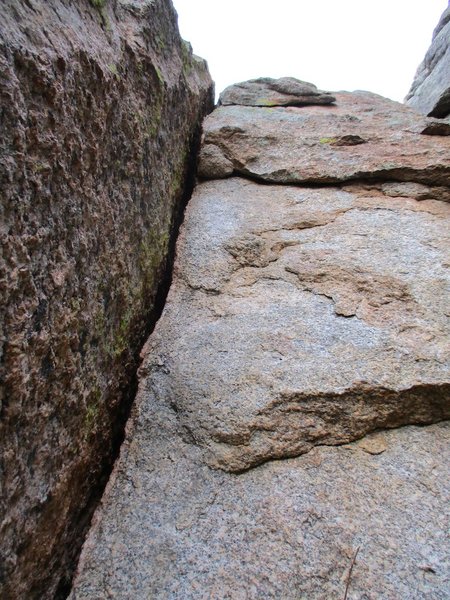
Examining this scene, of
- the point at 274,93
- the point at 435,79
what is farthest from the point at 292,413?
the point at 435,79

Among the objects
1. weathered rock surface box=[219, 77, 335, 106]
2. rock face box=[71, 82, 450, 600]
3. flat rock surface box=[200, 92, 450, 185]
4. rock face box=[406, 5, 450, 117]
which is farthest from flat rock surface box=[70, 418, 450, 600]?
rock face box=[406, 5, 450, 117]

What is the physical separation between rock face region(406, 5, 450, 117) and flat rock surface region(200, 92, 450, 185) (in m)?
1.23

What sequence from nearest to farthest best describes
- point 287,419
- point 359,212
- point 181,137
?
point 287,419
point 359,212
point 181,137

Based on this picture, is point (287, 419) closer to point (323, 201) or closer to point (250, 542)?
point (250, 542)

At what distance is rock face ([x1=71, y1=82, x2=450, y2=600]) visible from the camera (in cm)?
142

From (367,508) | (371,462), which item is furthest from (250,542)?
(371,462)

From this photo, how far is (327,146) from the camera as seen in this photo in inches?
140

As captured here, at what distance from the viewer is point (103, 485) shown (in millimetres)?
1783

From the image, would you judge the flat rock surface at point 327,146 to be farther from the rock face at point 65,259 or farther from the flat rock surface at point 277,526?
the flat rock surface at point 277,526

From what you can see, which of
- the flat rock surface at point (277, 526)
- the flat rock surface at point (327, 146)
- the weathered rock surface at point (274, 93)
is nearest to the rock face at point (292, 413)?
the flat rock surface at point (277, 526)

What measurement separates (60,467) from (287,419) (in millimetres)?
960

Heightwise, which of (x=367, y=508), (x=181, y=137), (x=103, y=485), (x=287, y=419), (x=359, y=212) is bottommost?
(x=103, y=485)

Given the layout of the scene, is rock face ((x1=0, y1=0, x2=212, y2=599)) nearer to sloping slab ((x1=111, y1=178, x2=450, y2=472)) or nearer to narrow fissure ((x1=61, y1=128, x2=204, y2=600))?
narrow fissure ((x1=61, y1=128, x2=204, y2=600))

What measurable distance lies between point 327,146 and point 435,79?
3488 millimetres
